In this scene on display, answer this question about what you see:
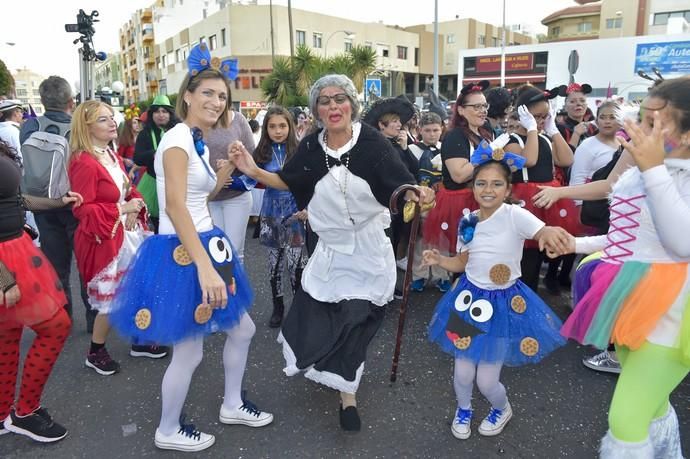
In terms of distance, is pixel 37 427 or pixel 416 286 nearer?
pixel 37 427

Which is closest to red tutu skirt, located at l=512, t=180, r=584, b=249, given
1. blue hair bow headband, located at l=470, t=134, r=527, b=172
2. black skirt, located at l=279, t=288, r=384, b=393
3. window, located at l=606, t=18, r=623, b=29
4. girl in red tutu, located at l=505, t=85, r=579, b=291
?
girl in red tutu, located at l=505, t=85, r=579, b=291

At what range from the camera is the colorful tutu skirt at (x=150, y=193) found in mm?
4965

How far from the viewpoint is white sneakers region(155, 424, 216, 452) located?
8.28 ft

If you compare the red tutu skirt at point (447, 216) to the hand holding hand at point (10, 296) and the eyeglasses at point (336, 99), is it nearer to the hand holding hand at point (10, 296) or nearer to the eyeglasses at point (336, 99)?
the eyeglasses at point (336, 99)

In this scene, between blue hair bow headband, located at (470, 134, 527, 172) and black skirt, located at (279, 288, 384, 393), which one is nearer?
black skirt, located at (279, 288, 384, 393)

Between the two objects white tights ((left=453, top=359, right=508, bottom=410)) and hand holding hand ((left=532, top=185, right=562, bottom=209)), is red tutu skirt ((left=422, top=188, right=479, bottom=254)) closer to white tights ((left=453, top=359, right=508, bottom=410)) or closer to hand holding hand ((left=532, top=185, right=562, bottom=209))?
hand holding hand ((left=532, top=185, right=562, bottom=209))

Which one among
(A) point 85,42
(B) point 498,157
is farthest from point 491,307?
(A) point 85,42

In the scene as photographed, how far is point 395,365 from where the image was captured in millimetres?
3135

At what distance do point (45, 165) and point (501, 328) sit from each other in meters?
3.37

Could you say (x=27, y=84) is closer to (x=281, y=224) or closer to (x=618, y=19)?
(x=618, y=19)

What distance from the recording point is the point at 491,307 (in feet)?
8.40

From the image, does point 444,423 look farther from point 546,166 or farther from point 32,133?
point 32,133

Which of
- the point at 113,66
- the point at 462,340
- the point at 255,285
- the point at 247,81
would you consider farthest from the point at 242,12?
the point at 113,66

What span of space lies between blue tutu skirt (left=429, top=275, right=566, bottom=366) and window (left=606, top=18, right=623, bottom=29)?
4818 centimetres
